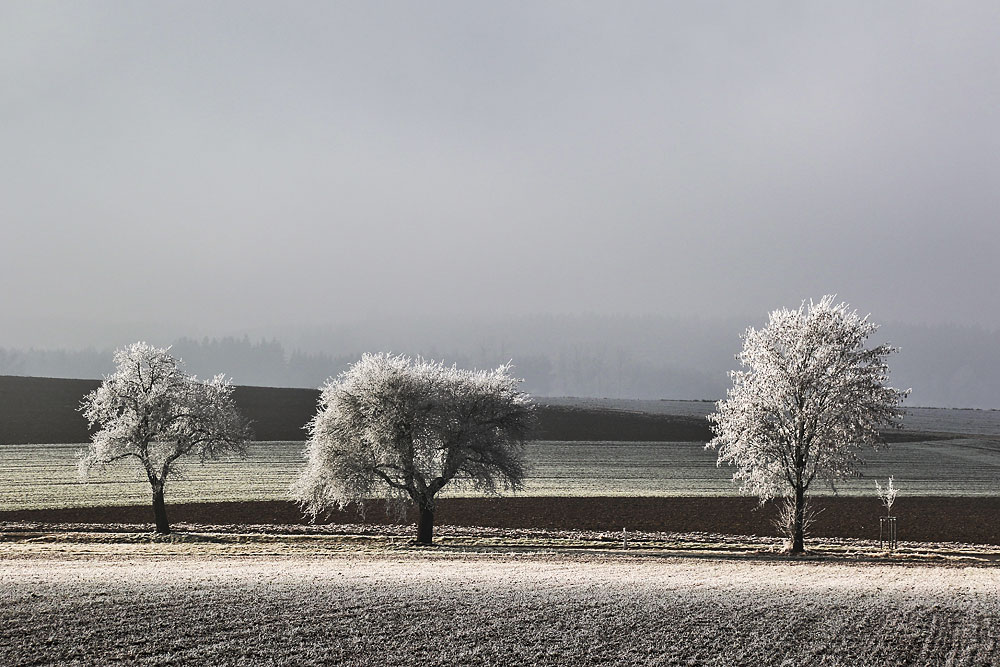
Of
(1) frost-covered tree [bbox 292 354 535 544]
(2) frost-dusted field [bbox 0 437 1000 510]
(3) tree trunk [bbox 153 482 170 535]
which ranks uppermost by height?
(1) frost-covered tree [bbox 292 354 535 544]

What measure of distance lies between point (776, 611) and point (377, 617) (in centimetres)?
1084

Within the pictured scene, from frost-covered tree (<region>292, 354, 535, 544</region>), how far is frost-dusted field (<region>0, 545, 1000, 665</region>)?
61.5ft

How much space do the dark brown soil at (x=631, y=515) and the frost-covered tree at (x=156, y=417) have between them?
4410 millimetres

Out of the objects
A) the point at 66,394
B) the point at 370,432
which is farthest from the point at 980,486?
the point at 66,394

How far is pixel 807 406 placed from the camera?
1601 inches

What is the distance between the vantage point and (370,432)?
44.3 m

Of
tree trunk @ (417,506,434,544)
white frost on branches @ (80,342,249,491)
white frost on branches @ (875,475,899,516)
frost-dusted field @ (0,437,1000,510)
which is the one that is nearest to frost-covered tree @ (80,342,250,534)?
white frost on branches @ (80,342,249,491)

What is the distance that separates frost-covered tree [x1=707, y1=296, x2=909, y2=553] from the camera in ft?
131

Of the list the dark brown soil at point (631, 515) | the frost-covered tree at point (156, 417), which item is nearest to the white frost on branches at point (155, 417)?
the frost-covered tree at point (156, 417)

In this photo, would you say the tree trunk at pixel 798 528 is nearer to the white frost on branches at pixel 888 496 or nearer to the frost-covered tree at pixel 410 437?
the white frost on branches at pixel 888 496

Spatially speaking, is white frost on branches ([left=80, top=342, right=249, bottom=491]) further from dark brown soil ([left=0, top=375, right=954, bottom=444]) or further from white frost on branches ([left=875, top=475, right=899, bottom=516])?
dark brown soil ([left=0, top=375, right=954, bottom=444])

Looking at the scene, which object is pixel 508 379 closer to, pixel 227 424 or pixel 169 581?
pixel 227 424

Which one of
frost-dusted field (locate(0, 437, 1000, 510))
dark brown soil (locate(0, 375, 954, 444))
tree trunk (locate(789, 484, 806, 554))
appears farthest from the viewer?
dark brown soil (locate(0, 375, 954, 444))

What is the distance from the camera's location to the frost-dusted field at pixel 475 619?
59.7 feet
